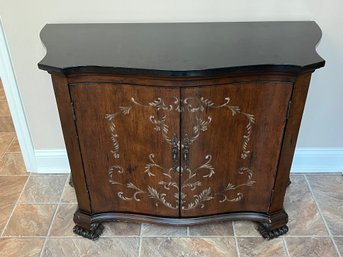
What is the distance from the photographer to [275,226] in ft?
5.38

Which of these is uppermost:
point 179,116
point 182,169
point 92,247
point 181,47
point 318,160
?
point 181,47

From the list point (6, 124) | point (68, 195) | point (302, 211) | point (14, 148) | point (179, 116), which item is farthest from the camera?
point (6, 124)

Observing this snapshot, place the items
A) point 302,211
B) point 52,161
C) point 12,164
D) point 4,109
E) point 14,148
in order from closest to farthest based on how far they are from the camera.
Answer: point 302,211, point 52,161, point 12,164, point 14,148, point 4,109

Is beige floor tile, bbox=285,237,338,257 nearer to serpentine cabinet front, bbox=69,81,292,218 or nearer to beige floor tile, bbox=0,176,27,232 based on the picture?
serpentine cabinet front, bbox=69,81,292,218

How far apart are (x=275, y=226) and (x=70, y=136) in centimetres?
97

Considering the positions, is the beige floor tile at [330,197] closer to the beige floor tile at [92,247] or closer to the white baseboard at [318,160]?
the white baseboard at [318,160]

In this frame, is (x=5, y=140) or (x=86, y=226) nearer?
(x=86, y=226)

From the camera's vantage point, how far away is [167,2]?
153 centimetres

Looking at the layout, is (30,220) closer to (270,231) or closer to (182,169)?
(182,169)

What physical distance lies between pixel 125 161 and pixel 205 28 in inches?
24.5

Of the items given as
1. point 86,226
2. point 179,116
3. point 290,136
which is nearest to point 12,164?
point 86,226

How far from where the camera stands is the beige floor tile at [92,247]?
5.20ft

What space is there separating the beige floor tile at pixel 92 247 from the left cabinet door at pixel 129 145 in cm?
15

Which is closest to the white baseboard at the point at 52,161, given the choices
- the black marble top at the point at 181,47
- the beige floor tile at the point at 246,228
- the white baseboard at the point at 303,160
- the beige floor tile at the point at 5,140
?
the white baseboard at the point at 303,160
